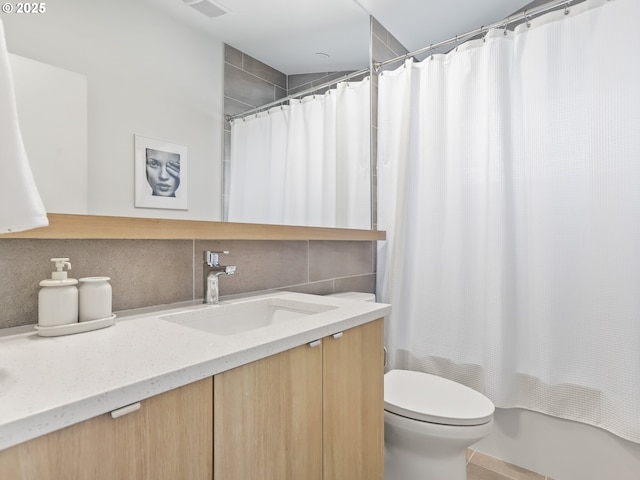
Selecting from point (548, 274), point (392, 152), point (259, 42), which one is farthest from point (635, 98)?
point (259, 42)

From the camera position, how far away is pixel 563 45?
157cm

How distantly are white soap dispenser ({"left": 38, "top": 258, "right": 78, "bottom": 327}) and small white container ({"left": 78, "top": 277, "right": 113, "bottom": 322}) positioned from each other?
0.06 ft

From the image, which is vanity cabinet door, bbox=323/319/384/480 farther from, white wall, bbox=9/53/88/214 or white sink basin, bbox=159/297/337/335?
white wall, bbox=9/53/88/214

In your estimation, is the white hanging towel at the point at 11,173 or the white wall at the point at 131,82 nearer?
the white hanging towel at the point at 11,173

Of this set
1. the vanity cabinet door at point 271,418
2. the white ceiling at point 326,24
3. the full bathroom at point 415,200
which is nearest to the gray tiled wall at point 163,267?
the full bathroom at point 415,200

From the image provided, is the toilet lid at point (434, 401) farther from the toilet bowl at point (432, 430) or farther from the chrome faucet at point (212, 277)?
the chrome faucet at point (212, 277)

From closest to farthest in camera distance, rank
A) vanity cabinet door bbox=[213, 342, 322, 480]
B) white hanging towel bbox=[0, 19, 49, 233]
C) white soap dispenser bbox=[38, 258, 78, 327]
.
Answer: white hanging towel bbox=[0, 19, 49, 233]
vanity cabinet door bbox=[213, 342, 322, 480]
white soap dispenser bbox=[38, 258, 78, 327]

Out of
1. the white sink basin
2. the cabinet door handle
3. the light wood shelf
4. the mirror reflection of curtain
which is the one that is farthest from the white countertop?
the mirror reflection of curtain

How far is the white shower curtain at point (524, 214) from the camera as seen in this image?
145 centimetres

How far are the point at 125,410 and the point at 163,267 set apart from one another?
66 cm

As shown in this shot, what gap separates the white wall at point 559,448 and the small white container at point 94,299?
5.91 ft

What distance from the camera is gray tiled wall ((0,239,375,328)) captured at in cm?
90

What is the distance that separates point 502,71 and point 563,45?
0.80 feet

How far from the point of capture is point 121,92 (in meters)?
1.04
